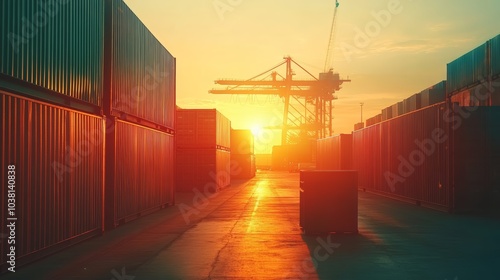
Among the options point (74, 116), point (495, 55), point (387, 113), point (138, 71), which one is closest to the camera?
point (74, 116)

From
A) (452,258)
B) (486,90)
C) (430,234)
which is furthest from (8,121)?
(486,90)

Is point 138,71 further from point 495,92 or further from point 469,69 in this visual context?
point 469,69

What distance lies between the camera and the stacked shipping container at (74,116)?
9.09 metres

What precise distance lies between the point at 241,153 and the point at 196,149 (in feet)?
90.0

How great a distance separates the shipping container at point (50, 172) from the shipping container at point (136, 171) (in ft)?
3.43

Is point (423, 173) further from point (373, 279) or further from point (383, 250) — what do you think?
point (373, 279)

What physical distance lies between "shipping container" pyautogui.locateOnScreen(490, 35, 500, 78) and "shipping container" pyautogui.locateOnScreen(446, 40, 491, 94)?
41 cm

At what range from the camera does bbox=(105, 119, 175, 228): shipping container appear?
1462 centimetres

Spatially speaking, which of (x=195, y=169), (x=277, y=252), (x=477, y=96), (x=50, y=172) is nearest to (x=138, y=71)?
(x=50, y=172)

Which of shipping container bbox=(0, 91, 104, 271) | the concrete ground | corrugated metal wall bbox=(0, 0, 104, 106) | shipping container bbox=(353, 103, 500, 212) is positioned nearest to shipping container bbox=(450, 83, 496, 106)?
shipping container bbox=(353, 103, 500, 212)

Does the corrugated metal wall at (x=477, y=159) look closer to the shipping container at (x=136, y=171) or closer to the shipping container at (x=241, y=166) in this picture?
the shipping container at (x=136, y=171)

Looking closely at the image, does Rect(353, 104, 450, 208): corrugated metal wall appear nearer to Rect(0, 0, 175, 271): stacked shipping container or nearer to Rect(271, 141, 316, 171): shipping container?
Rect(0, 0, 175, 271): stacked shipping container

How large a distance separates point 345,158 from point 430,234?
2512cm

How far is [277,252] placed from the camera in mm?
10930
